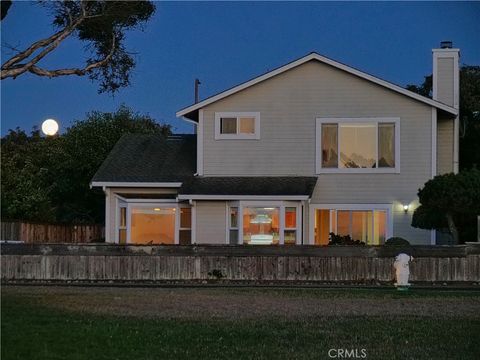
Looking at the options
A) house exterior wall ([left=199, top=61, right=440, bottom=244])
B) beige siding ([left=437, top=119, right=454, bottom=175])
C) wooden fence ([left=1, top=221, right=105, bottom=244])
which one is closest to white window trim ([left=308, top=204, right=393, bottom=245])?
house exterior wall ([left=199, top=61, right=440, bottom=244])

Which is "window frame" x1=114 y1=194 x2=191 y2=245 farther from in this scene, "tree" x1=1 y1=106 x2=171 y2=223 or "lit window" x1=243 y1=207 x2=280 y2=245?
"tree" x1=1 y1=106 x2=171 y2=223

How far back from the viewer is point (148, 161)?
114ft

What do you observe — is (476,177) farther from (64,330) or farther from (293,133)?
(64,330)

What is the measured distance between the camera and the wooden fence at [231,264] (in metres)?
25.6

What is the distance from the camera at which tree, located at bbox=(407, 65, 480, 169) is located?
39031 millimetres

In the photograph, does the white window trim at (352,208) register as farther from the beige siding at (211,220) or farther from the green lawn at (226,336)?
the green lawn at (226,336)

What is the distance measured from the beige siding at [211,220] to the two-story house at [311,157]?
36 mm

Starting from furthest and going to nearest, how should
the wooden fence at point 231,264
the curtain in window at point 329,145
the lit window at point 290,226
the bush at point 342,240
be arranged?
the curtain in window at point 329,145, the lit window at point 290,226, the bush at point 342,240, the wooden fence at point 231,264

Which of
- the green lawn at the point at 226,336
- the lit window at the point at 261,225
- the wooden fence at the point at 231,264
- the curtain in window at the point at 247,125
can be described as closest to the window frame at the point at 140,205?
the lit window at the point at 261,225

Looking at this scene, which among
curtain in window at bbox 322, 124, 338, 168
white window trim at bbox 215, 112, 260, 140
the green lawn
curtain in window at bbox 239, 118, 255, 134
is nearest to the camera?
the green lawn

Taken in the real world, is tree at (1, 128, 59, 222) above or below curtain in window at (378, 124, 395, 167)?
below

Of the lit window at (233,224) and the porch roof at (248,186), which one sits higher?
the porch roof at (248,186)

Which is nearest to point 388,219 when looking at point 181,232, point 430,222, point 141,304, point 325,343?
point 430,222

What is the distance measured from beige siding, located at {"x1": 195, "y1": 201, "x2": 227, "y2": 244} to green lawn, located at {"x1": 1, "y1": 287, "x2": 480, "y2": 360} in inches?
631
